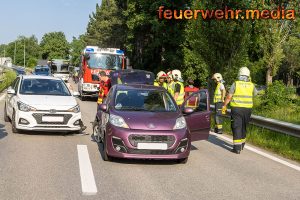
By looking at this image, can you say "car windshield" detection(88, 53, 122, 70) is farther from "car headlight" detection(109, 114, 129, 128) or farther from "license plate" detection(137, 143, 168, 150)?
"license plate" detection(137, 143, 168, 150)

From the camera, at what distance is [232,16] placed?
23.1 m

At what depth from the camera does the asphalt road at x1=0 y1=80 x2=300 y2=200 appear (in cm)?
604

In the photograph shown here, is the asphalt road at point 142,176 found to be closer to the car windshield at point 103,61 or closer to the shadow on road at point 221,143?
the shadow on road at point 221,143

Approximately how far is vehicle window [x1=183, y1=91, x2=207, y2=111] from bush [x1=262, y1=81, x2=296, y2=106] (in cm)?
765

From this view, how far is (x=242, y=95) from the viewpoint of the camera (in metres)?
9.80

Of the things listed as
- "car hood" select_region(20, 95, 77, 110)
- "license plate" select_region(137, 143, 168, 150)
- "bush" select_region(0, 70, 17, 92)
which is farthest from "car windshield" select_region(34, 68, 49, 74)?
"license plate" select_region(137, 143, 168, 150)

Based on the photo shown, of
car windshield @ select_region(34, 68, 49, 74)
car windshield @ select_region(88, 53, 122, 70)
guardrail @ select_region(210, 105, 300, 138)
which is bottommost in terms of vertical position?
guardrail @ select_region(210, 105, 300, 138)

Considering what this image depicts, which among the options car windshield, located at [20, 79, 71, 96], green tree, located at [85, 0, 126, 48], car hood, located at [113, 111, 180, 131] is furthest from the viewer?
green tree, located at [85, 0, 126, 48]

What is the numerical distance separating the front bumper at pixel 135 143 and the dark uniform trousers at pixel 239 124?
202 centimetres

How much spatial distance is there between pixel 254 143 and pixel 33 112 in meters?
5.14

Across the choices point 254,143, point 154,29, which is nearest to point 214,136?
point 254,143

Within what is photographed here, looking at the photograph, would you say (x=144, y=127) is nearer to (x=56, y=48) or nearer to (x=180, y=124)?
(x=180, y=124)

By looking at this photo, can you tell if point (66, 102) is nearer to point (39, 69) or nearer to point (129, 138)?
point (129, 138)

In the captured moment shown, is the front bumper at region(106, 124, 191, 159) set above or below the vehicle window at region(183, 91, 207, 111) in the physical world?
below
